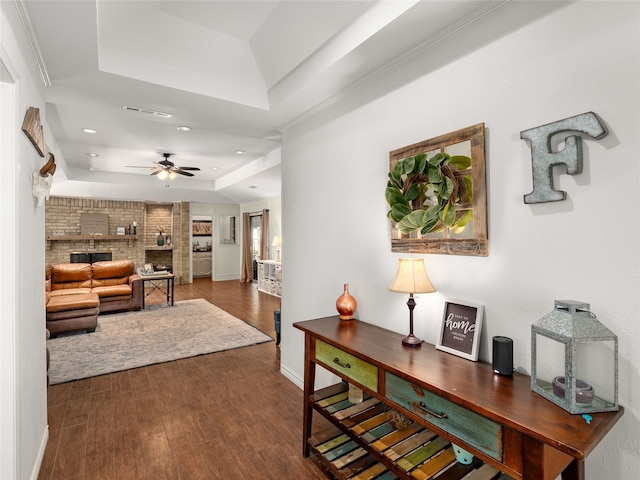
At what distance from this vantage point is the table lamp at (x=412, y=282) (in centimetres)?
179

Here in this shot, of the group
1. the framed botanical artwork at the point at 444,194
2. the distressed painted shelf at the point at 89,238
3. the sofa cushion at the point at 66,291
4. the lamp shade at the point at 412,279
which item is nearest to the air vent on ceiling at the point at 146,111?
the framed botanical artwork at the point at 444,194

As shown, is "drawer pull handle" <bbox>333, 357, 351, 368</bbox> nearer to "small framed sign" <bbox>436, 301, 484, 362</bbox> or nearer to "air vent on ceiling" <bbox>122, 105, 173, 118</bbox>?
"small framed sign" <bbox>436, 301, 484, 362</bbox>

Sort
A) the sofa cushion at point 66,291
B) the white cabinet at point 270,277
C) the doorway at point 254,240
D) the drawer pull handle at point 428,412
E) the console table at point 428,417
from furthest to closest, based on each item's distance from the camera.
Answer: the doorway at point 254,240, the white cabinet at point 270,277, the sofa cushion at point 66,291, the drawer pull handle at point 428,412, the console table at point 428,417

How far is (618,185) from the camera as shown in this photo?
48.3 inches

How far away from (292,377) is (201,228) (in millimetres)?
7936

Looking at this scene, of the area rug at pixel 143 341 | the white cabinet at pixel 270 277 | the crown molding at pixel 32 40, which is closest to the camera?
the crown molding at pixel 32 40

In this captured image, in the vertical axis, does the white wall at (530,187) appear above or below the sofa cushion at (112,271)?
above

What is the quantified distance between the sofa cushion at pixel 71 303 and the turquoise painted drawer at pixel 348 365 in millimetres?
4227

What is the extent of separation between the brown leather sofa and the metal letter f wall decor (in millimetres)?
5522

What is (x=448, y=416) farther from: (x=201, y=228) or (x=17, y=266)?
(x=201, y=228)

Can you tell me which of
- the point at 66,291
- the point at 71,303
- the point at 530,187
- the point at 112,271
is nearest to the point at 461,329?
the point at 530,187

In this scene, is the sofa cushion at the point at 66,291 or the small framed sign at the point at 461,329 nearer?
the small framed sign at the point at 461,329

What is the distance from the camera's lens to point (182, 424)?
2535 mm

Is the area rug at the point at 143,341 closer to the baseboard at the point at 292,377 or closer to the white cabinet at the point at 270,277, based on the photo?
the baseboard at the point at 292,377
